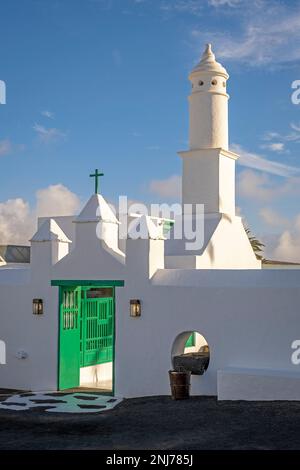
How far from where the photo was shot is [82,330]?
49.8 feet

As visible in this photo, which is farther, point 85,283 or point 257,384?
point 85,283

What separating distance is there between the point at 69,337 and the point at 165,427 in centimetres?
517

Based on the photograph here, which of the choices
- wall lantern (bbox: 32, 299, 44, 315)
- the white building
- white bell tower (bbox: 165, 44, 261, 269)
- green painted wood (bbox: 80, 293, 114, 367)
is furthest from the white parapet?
white bell tower (bbox: 165, 44, 261, 269)

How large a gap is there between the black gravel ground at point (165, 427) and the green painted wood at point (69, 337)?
7.76 ft

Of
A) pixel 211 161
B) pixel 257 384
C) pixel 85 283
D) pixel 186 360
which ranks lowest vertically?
pixel 257 384

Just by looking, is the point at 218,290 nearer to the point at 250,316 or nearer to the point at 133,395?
the point at 250,316

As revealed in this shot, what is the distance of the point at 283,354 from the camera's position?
12.0m

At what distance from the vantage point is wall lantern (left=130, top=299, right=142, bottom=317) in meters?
13.4

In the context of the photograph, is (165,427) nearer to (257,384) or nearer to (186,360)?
(257,384)

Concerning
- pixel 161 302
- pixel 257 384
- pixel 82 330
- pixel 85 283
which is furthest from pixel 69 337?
pixel 257 384

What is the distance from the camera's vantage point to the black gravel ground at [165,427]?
29.1 feet

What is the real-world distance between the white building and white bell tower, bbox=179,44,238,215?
0.03m

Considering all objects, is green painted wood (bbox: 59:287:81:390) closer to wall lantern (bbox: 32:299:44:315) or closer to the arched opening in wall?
wall lantern (bbox: 32:299:44:315)

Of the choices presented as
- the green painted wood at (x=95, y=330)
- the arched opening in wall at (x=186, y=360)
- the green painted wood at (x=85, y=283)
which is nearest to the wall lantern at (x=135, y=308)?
the green painted wood at (x=85, y=283)
